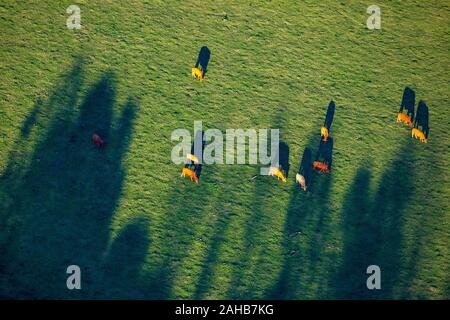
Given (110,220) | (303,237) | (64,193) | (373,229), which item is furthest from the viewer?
(373,229)

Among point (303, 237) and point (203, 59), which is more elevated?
point (203, 59)

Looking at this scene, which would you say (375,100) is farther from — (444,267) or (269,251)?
(269,251)

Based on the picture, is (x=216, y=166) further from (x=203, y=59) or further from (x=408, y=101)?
(x=408, y=101)

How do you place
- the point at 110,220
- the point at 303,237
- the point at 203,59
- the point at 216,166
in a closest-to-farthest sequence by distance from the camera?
1. the point at 110,220
2. the point at 303,237
3. the point at 216,166
4. the point at 203,59

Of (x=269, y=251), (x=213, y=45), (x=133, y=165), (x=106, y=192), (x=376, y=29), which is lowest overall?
(x=269, y=251)

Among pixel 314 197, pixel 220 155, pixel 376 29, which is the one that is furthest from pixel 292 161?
pixel 376 29

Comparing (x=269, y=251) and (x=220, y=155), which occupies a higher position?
(x=220, y=155)

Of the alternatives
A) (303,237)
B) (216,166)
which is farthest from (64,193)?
(303,237)

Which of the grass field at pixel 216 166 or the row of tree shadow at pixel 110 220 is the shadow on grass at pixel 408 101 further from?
the row of tree shadow at pixel 110 220
